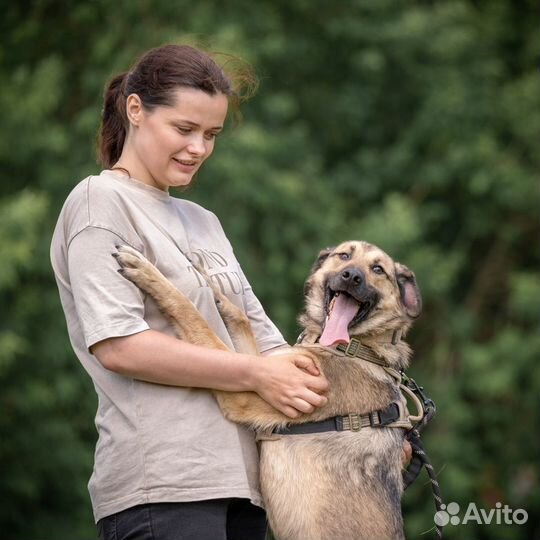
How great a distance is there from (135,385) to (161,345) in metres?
0.14

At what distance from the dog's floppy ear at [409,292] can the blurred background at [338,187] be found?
4537 mm

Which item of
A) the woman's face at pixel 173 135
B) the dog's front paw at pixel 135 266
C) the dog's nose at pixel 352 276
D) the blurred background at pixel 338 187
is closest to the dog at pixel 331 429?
the dog's front paw at pixel 135 266

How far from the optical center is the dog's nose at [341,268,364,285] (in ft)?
11.4

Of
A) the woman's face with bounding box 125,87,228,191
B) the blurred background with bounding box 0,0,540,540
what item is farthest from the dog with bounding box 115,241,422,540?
the blurred background with bounding box 0,0,540,540

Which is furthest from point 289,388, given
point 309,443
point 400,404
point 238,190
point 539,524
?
point 539,524

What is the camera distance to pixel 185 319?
8.65ft

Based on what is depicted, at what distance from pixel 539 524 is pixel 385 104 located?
526 centimetres

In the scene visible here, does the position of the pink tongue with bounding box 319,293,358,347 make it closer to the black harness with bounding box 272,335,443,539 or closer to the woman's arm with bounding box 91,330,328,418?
the black harness with bounding box 272,335,443,539

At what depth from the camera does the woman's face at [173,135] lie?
2.57 m

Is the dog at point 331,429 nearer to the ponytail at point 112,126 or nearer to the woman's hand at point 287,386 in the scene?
the woman's hand at point 287,386

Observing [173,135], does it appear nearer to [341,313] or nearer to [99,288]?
[99,288]

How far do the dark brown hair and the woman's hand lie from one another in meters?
0.78

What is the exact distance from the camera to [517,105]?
36.1 feet

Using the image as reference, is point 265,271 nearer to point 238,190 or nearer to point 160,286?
point 238,190
